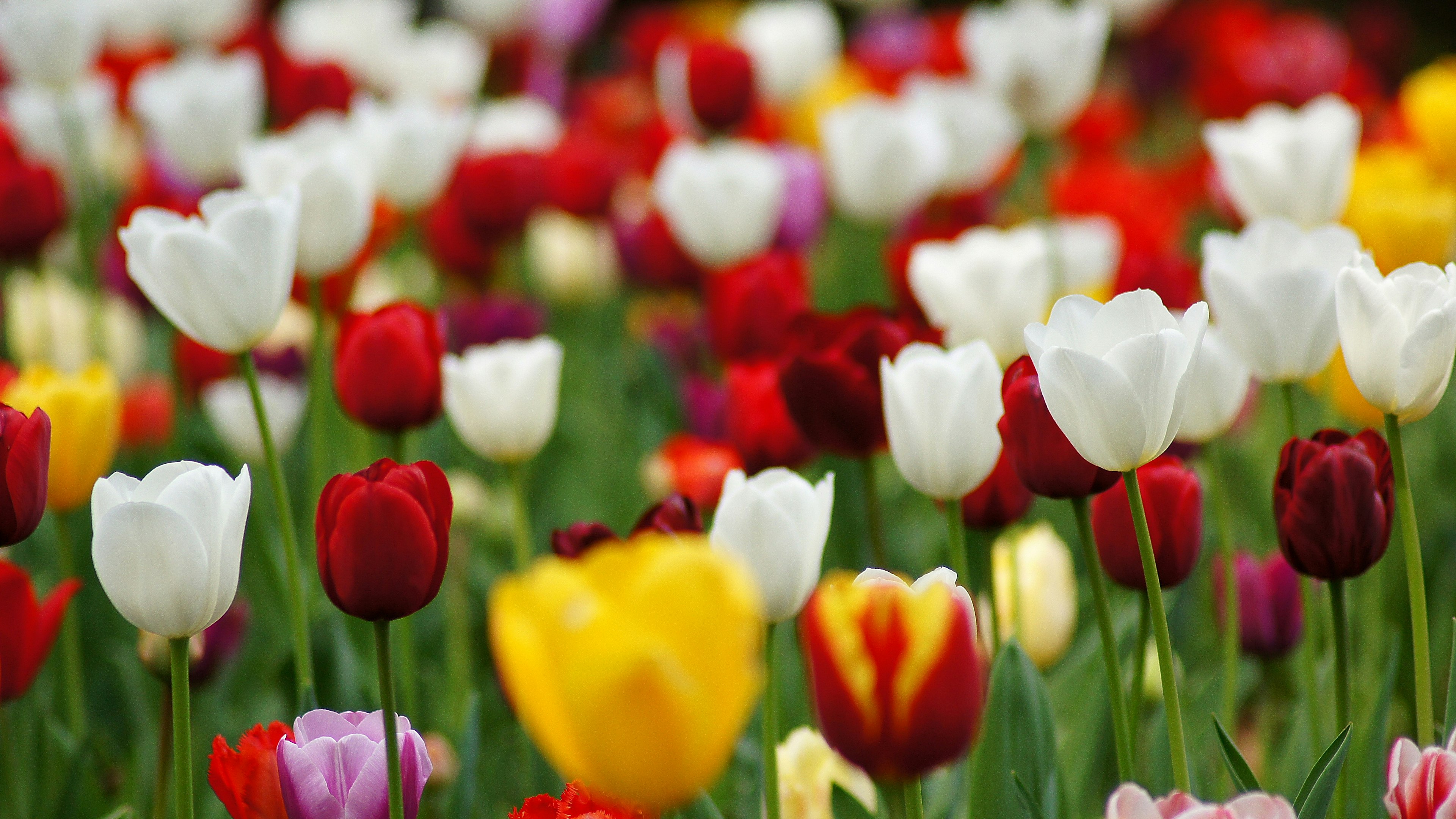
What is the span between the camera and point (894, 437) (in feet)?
2.98

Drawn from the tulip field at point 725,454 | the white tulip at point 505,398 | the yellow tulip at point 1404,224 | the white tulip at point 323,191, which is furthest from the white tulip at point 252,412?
the yellow tulip at point 1404,224

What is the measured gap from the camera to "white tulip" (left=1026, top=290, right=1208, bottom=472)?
0.70 metres

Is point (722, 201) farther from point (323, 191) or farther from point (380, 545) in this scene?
point (380, 545)

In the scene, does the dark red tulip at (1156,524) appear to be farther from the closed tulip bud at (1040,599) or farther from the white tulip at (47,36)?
the white tulip at (47,36)

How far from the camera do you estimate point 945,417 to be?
0.89m

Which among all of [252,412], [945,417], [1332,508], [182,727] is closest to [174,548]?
[182,727]

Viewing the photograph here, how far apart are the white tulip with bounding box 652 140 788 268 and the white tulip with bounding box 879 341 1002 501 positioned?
1.05 meters

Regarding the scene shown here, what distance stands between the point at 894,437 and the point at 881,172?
1.14 m

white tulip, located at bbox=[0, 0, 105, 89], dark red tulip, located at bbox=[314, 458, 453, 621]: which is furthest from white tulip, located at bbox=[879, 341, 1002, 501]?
white tulip, located at bbox=[0, 0, 105, 89]

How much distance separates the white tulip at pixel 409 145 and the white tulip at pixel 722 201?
1.17 feet

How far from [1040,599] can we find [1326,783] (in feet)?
1.53

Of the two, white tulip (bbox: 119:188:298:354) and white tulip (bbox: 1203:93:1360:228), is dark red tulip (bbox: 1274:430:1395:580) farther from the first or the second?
white tulip (bbox: 119:188:298:354)

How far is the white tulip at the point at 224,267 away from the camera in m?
0.99

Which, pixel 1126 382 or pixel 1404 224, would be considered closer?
pixel 1126 382
